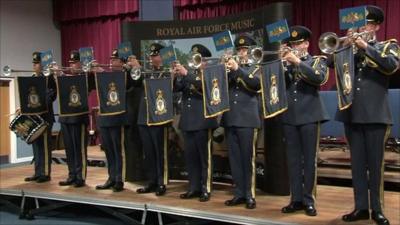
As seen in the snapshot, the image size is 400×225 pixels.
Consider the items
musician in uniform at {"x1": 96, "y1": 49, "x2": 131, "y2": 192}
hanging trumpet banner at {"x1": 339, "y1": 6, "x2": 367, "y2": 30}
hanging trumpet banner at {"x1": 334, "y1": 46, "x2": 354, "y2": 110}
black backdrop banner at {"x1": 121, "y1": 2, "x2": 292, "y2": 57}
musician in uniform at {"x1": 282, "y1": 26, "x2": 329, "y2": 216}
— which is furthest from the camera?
musician in uniform at {"x1": 96, "y1": 49, "x2": 131, "y2": 192}

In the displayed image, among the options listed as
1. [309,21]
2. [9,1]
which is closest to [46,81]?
[309,21]

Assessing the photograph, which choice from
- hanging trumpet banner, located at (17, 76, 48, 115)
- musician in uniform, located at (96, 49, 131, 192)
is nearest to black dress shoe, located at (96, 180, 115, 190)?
musician in uniform, located at (96, 49, 131, 192)

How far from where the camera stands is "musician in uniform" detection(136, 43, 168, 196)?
4922 millimetres

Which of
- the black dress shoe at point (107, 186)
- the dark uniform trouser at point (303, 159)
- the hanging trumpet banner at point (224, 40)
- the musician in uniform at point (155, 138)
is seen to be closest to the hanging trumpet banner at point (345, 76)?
the dark uniform trouser at point (303, 159)

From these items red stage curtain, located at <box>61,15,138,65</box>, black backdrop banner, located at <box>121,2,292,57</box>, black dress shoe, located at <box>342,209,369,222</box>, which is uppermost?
red stage curtain, located at <box>61,15,138,65</box>

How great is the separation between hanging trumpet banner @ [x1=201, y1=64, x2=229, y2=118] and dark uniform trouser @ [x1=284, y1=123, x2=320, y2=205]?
63 cm

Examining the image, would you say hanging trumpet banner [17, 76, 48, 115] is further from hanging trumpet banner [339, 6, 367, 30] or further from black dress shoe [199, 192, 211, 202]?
hanging trumpet banner [339, 6, 367, 30]

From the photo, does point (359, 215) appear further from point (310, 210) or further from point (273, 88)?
point (273, 88)

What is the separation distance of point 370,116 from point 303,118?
0.56m

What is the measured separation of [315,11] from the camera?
27.4 feet

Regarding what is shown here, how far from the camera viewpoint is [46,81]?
18.3ft

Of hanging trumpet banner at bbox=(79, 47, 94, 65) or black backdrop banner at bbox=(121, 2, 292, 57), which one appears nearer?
black backdrop banner at bbox=(121, 2, 292, 57)

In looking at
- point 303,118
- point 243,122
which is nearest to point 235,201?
point 243,122

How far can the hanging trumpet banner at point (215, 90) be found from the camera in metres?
4.28
